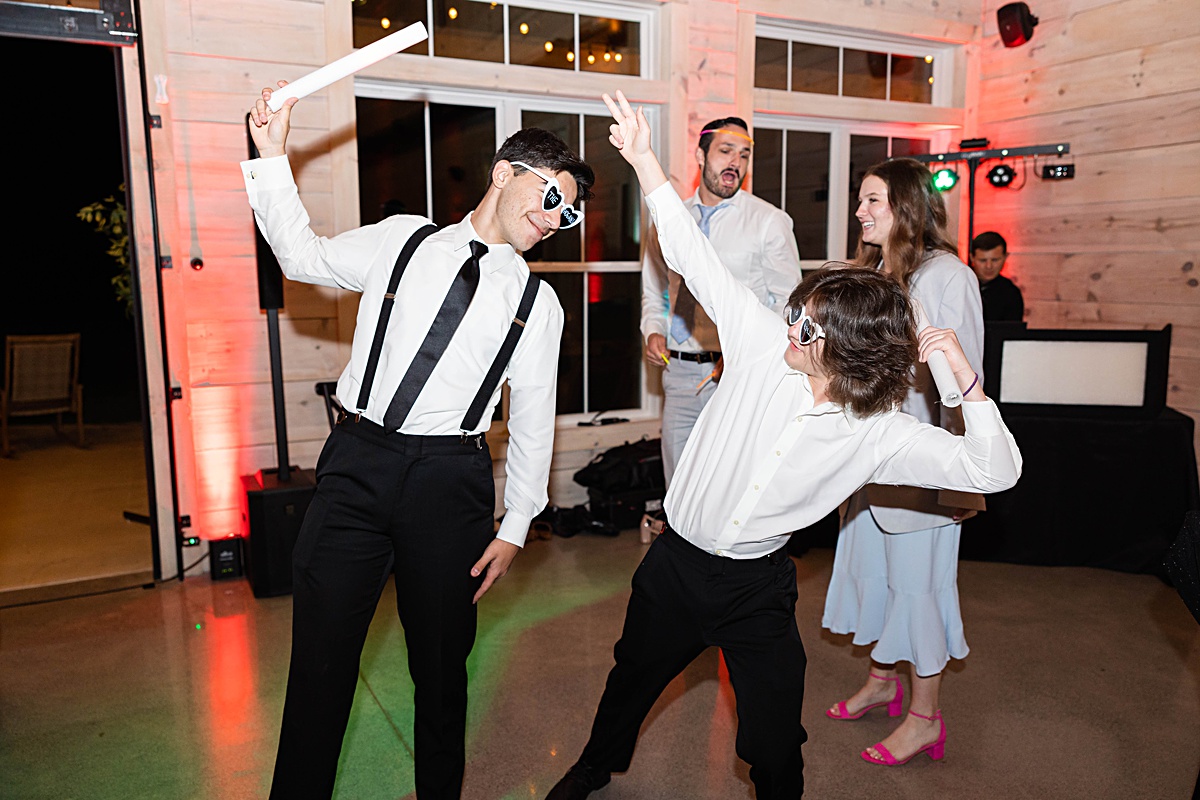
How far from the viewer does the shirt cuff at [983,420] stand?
177 cm

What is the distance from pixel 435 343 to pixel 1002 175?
4674mm

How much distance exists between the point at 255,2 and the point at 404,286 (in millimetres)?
2644

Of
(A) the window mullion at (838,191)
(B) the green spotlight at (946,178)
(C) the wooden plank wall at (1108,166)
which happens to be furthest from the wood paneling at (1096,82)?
(A) the window mullion at (838,191)

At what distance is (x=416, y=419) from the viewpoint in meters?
1.97

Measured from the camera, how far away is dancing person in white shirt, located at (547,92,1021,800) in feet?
5.89

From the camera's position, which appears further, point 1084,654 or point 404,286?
point 1084,654

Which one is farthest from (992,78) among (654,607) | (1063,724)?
(654,607)

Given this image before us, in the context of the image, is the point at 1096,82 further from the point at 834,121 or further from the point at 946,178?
the point at 834,121

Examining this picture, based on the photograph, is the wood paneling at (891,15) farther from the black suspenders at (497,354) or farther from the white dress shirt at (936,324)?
the black suspenders at (497,354)

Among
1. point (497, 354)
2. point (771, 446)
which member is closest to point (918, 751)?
point (771, 446)

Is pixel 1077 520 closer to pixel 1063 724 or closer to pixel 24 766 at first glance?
pixel 1063 724

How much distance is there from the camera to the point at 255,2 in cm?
394

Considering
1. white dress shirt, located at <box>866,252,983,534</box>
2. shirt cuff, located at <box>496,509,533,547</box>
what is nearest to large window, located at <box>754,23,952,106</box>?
white dress shirt, located at <box>866,252,983,534</box>

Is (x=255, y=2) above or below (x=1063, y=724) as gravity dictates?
above
